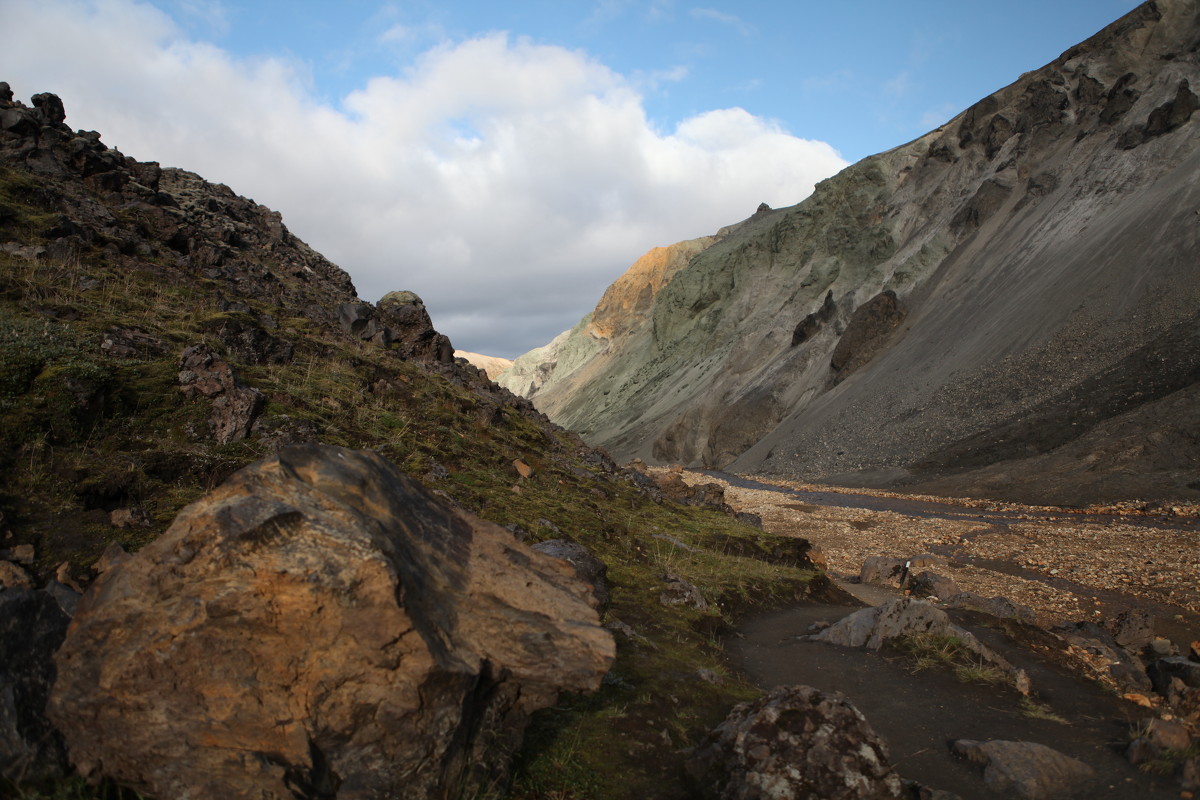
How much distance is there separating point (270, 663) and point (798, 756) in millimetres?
3331

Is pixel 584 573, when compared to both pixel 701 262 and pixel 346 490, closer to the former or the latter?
pixel 346 490

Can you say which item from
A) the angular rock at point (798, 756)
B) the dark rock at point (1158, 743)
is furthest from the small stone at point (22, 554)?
the dark rock at point (1158, 743)

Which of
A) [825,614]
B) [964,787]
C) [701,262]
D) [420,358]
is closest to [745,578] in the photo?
[825,614]

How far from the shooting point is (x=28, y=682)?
3355 mm

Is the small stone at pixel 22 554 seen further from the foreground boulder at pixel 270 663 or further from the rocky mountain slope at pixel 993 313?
the rocky mountain slope at pixel 993 313

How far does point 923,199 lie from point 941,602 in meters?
69.9

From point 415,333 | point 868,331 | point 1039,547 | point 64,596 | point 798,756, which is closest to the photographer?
point 64,596

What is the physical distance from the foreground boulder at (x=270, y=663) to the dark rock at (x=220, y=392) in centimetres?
526

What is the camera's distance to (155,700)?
11.0 feet

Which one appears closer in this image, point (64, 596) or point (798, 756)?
point (64, 596)

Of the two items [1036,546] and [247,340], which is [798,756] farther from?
[1036,546]

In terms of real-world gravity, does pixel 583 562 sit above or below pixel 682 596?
above

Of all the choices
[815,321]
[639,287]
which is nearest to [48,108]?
[815,321]

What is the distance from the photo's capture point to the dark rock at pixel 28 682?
313 centimetres
